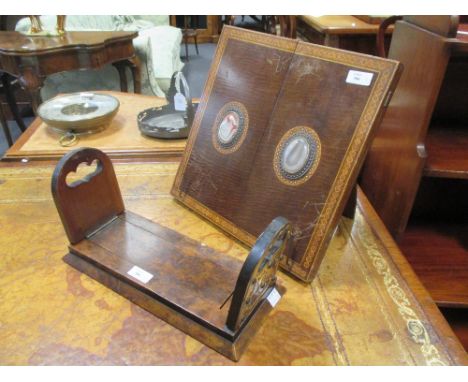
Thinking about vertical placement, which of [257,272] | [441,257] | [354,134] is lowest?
[441,257]

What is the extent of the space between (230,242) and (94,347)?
33 cm

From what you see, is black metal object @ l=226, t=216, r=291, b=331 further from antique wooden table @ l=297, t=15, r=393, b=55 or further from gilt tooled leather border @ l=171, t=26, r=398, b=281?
antique wooden table @ l=297, t=15, r=393, b=55

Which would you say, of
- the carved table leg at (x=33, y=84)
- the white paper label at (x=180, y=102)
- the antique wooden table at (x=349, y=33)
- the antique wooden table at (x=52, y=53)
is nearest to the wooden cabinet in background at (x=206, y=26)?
the antique wooden table at (x=52, y=53)

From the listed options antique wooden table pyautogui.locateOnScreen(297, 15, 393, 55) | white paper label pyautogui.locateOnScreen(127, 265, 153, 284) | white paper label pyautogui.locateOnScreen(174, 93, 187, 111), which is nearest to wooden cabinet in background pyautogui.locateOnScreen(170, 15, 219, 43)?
antique wooden table pyautogui.locateOnScreen(297, 15, 393, 55)

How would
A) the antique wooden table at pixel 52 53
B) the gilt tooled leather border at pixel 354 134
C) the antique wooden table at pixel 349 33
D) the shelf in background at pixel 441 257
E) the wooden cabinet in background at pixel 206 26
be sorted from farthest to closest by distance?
the wooden cabinet in background at pixel 206 26 < the antique wooden table at pixel 52 53 < the antique wooden table at pixel 349 33 < the shelf in background at pixel 441 257 < the gilt tooled leather border at pixel 354 134

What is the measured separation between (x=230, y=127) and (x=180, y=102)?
17.8 inches

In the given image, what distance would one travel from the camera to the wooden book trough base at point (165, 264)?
554 millimetres

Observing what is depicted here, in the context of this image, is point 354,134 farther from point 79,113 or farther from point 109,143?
point 79,113

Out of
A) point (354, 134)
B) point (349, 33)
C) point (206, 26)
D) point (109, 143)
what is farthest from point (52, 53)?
point (206, 26)

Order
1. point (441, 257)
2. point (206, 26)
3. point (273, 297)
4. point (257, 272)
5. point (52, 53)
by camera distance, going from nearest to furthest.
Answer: point (257, 272), point (273, 297), point (441, 257), point (52, 53), point (206, 26)

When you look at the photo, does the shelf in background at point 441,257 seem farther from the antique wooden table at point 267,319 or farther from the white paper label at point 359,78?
the white paper label at point 359,78

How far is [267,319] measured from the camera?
62cm

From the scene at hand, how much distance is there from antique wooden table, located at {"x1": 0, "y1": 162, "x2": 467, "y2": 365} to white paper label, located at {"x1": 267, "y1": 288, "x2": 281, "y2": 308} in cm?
1
